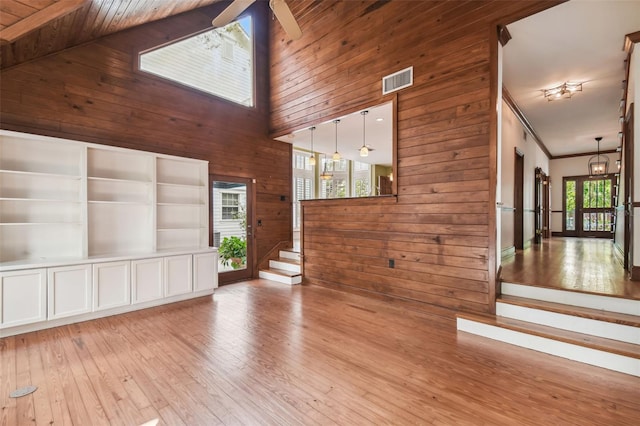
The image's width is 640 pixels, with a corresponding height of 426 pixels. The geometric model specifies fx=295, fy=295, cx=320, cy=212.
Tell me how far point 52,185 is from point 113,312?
1928 mm

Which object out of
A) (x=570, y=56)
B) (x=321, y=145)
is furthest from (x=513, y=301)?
(x=321, y=145)

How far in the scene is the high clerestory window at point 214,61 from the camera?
17.6 feet

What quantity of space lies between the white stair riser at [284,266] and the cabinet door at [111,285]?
3016mm

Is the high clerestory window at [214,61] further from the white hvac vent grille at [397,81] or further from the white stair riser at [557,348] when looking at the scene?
the white stair riser at [557,348]

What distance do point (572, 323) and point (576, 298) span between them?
1.11 feet

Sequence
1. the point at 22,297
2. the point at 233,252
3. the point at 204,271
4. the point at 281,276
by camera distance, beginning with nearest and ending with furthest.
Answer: the point at 22,297, the point at 204,271, the point at 281,276, the point at 233,252

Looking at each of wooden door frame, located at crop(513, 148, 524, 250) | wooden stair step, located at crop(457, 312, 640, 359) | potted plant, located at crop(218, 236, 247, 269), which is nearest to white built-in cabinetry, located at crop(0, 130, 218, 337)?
potted plant, located at crop(218, 236, 247, 269)

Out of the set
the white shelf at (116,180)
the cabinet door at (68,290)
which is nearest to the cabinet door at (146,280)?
the cabinet door at (68,290)

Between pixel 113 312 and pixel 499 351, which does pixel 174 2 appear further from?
pixel 499 351

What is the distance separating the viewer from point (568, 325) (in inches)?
119

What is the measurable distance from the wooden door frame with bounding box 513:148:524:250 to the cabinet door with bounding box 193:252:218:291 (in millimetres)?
6118

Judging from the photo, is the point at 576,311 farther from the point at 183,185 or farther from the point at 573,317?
the point at 183,185

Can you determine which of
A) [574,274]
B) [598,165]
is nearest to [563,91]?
[574,274]

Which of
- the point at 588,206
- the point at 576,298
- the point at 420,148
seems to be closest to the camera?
the point at 576,298
